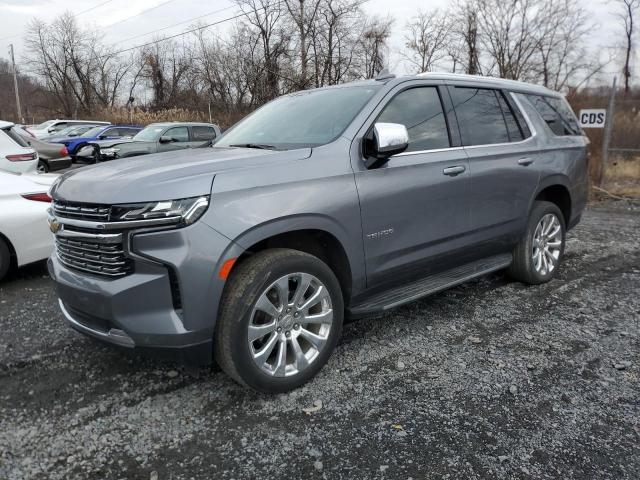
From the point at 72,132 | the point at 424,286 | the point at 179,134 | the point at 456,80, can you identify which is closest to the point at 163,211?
the point at 424,286

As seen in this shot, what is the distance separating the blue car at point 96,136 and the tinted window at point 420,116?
17158 mm

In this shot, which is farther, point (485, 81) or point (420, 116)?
point (485, 81)

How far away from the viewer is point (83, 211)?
8.63 feet

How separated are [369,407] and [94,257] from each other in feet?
5.58

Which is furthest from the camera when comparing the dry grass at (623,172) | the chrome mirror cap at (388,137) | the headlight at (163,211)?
the dry grass at (623,172)

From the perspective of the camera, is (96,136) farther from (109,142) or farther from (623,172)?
(623,172)

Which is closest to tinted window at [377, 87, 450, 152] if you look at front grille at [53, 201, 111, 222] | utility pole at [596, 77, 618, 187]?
front grille at [53, 201, 111, 222]

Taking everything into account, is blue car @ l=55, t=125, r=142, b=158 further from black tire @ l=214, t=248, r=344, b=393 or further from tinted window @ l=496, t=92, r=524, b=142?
black tire @ l=214, t=248, r=344, b=393

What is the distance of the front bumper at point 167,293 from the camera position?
2428mm

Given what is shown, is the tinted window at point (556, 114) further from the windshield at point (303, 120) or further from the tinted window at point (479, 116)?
the windshield at point (303, 120)

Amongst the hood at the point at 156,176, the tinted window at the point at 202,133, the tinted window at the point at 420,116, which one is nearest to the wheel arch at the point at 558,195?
the tinted window at the point at 420,116

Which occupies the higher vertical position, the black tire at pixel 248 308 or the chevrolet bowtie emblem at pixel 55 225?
the chevrolet bowtie emblem at pixel 55 225

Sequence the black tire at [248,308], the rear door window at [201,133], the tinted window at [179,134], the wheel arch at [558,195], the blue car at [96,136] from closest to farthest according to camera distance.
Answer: the black tire at [248,308]
the wheel arch at [558,195]
the tinted window at [179,134]
the rear door window at [201,133]
the blue car at [96,136]

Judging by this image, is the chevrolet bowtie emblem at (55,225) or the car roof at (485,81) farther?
the car roof at (485,81)
